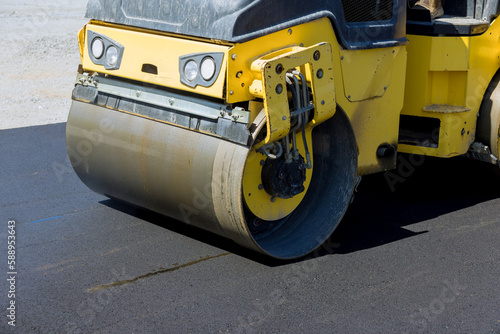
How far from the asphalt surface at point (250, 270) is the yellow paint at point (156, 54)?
104 centimetres

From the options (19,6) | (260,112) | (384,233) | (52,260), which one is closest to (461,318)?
(384,233)

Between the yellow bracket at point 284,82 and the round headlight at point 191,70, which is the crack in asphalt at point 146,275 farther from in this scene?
the round headlight at point 191,70

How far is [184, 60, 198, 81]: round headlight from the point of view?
4.08 metres

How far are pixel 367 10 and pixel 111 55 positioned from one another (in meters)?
1.58

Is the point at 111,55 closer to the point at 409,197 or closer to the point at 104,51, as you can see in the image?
the point at 104,51

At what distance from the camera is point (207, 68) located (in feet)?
13.2

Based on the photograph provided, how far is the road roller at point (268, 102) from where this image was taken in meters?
4.03

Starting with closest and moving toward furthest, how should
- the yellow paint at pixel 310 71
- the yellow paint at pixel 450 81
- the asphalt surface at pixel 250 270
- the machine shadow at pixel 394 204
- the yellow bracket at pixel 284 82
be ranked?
the asphalt surface at pixel 250 270 → the yellow bracket at pixel 284 82 → the yellow paint at pixel 310 71 → the machine shadow at pixel 394 204 → the yellow paint at pixel 450 81

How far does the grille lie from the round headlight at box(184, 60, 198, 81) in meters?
1.03

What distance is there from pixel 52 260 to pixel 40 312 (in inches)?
25.5

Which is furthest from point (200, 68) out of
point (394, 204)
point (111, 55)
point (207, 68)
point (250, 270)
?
point (394, 204)

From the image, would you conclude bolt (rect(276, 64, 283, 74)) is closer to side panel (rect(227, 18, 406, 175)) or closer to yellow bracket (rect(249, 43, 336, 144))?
yellow bracket (rect(249, 43, 336, 144))

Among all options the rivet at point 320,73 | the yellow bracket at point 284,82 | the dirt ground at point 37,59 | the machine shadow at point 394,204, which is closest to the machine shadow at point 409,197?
the machine shadow at point 394,204

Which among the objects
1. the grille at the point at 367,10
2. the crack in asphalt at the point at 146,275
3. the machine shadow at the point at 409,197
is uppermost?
the grille at the point at 367,10
